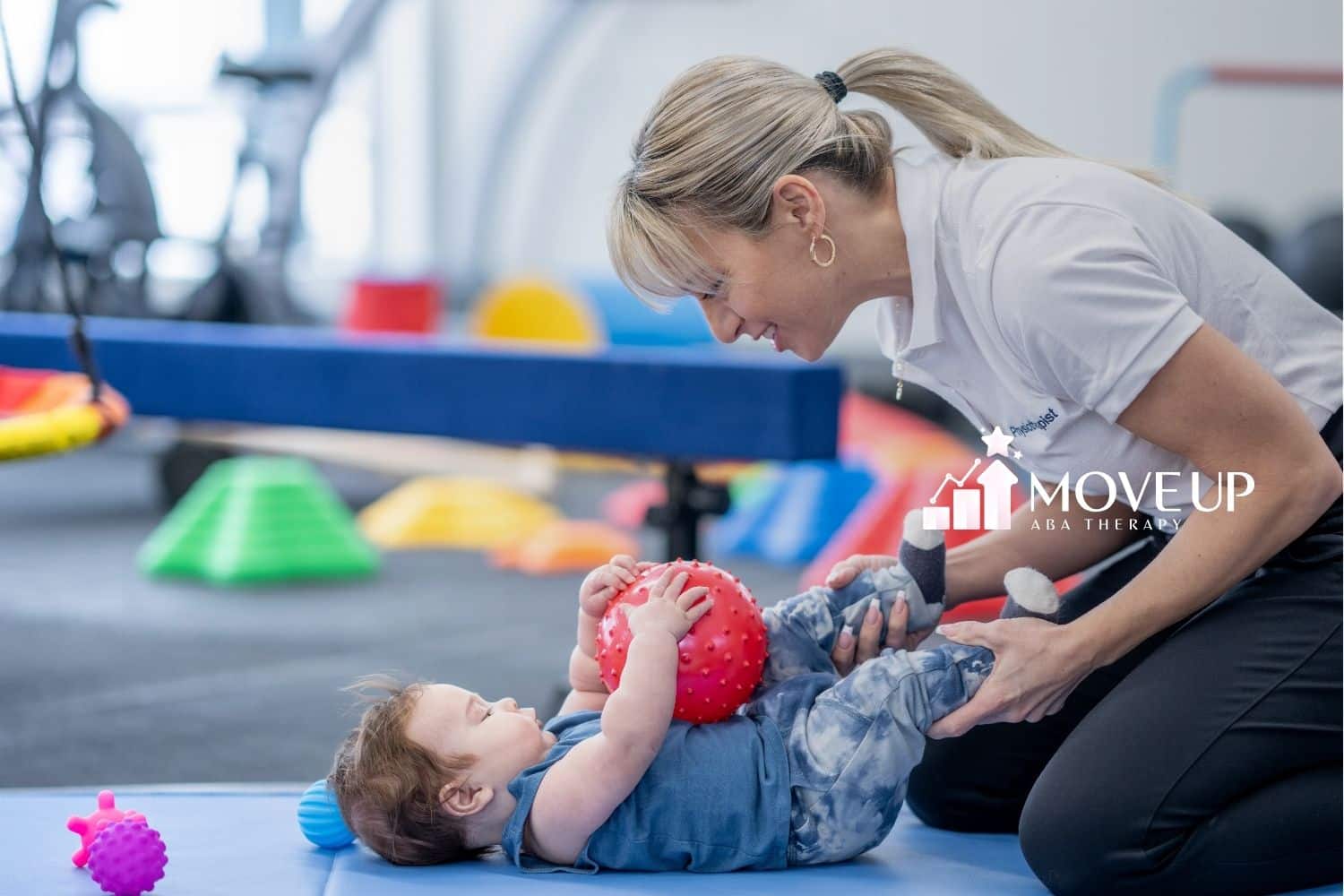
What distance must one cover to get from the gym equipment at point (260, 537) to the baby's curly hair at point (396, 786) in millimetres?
2413

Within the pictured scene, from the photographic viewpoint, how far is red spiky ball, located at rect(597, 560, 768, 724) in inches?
61.8

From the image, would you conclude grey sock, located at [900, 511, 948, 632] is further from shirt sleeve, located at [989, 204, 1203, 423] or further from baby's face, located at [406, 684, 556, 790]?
baby's face, located at [406, 684, 556, 790]

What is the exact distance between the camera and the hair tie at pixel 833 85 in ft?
5.28

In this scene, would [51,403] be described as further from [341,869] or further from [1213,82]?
[1213,82]

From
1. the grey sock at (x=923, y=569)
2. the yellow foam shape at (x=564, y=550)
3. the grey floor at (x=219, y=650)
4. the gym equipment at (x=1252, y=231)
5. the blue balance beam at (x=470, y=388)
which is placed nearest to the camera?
the grey sock at (x=923, y=569)

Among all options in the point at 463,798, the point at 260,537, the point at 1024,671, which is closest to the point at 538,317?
the point at 260,537

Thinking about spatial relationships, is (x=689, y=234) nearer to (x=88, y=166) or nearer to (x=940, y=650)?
(x=940, y=650)

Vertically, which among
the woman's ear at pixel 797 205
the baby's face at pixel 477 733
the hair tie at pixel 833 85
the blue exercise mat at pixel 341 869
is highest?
the hair tie at pixel 833 85

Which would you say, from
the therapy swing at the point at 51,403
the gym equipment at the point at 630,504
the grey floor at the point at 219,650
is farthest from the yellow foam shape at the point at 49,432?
A: the gym equipment at the point at 630,504

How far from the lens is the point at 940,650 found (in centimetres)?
157

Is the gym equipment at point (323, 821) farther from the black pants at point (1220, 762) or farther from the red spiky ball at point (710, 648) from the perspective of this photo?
the black pants at point (1220, 762)

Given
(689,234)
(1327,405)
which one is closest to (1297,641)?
(1327,405)

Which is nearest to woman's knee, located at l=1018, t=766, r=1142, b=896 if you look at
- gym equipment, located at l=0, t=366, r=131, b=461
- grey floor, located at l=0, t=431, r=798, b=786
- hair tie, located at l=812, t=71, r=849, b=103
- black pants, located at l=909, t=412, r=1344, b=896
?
black pants, located at l=909, t=412, r=1344, b=896

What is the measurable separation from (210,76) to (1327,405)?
6717 millimetres
